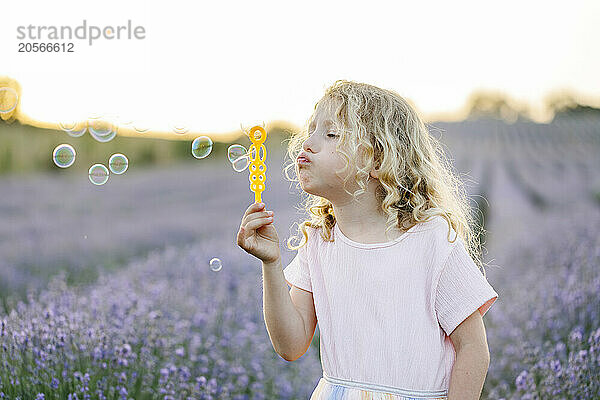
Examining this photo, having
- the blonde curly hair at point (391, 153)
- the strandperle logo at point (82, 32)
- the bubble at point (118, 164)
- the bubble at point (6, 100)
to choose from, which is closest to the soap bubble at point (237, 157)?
the blonde curly hair at point (391, 153)

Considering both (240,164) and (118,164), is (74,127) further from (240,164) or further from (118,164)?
(240,164)

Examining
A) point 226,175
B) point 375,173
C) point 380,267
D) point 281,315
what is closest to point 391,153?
point 375,173

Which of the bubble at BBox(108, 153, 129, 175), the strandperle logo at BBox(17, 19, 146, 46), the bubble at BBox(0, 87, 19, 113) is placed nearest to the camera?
the bubble at BBox(108, 153, 129, 175)

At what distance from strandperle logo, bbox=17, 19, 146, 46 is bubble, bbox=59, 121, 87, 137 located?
0.49m

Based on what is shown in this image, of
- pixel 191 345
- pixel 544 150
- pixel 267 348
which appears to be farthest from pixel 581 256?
pixel 191 345

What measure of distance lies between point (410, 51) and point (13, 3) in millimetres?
2374

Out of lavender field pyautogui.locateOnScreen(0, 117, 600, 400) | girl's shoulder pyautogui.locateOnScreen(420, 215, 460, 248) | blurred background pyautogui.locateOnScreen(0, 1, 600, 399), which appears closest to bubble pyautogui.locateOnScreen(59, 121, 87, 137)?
blurred background pyautogui.locateOnScreen(0, 1, 600, 399)

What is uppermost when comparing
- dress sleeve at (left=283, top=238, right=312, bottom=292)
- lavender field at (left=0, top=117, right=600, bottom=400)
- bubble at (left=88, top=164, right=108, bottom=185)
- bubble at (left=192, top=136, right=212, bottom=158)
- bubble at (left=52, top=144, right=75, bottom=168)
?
bubble at (left=192, top=136, right=212, bottom=158)

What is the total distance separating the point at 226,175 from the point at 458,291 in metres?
3.85

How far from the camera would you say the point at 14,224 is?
445 centimetres

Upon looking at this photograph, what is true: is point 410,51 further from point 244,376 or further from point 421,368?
point 421,368

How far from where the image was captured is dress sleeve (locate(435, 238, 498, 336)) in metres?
1.93

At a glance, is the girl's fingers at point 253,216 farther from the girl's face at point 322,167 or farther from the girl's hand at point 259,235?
the girl's face at point 322,167

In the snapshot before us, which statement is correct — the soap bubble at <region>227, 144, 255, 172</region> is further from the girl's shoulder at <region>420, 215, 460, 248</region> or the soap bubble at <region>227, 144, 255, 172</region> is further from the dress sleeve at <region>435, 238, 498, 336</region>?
the dress sleeve at <region>435, 238, 498, 336</region>
